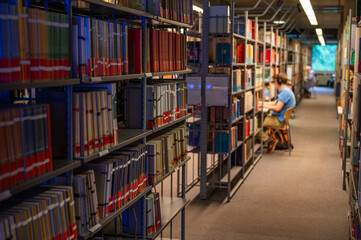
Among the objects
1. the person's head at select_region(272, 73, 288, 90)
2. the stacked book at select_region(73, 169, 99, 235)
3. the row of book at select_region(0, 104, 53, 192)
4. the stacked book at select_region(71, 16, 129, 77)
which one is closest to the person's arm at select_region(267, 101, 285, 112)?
the person's head at select_region(272, 73, 288, 90)

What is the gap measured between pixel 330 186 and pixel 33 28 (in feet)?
17.7

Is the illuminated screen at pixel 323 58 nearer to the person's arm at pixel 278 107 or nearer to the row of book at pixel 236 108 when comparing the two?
the person's arm at pixel 278 107

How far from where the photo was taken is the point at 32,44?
1.86 m

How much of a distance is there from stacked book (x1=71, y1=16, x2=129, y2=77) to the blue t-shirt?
19.5ft

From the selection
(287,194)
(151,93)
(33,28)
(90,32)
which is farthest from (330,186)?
(33,28)

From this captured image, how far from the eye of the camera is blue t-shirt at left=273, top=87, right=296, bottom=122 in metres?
8.29

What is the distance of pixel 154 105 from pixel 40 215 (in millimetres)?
1462

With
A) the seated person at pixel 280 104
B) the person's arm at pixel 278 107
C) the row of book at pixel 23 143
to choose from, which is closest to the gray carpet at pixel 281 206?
the seated person at pixel 280 104

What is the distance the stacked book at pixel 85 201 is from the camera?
7.37 feet

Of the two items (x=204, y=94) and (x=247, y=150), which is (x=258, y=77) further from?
(x=204, y=94)

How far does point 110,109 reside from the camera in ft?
8.44

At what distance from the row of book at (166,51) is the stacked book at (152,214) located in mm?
944

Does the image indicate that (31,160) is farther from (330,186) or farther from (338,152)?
(338,152)

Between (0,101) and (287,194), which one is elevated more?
(0,101)
